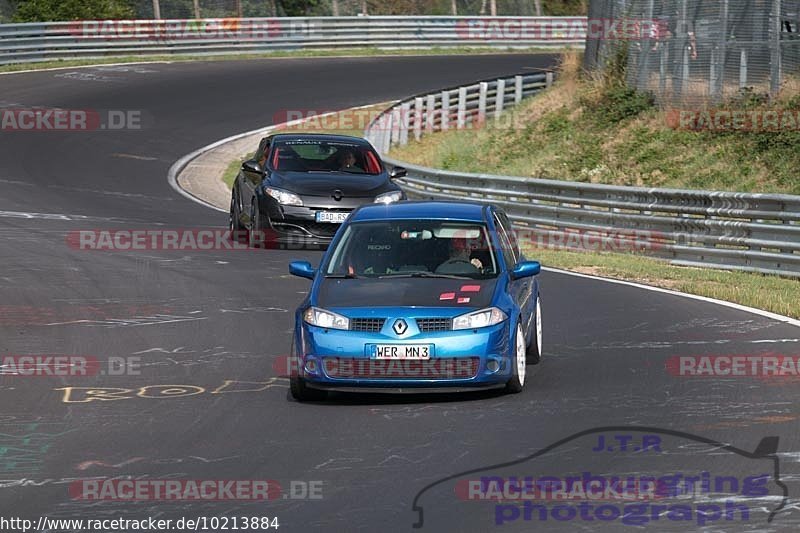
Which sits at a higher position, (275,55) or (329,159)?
(329,159)

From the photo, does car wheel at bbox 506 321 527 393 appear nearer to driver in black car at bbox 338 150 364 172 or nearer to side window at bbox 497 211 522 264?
side window at bbox 497 211 522 264

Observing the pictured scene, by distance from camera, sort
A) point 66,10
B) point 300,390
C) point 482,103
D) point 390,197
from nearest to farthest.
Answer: point 300,390 < point 390,197 < point 482,103 < point 66,10

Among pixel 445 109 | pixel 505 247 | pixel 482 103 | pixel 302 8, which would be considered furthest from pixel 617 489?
pixel 302 8

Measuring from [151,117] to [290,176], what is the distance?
60.5 ft

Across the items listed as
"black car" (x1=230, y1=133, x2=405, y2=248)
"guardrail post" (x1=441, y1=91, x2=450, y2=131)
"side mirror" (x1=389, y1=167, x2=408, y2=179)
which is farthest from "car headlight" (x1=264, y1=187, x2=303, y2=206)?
"guardrail post" (x1=441, y1=91, x2=450, y2=131)

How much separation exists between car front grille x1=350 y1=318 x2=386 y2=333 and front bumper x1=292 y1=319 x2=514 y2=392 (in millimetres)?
38

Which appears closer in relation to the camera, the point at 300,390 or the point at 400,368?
the point at 400,368

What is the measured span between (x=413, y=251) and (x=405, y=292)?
850 mm

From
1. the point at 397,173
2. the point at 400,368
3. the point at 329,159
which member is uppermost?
the point at 400,368

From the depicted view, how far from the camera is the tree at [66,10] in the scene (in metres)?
51.4

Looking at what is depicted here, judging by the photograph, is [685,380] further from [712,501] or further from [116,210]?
[116,210]

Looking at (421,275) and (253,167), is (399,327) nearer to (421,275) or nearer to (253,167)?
(421,275)

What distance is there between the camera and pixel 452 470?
823 centimetres

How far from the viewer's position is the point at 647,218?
68.9ft
